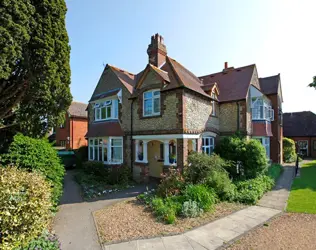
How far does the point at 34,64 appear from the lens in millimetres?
8031

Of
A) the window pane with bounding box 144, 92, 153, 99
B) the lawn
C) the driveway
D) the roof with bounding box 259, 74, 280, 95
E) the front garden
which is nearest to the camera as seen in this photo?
the driveway

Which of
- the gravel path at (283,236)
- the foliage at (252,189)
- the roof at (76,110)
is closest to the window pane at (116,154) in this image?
the foliage at (252,189)

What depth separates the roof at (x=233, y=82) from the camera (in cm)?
1603

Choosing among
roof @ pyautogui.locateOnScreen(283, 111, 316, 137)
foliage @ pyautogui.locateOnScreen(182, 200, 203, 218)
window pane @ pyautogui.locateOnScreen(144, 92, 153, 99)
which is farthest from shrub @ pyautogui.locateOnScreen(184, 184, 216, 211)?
roof @ pyautogui.locateOnScreen(283, 111, 316, 137)

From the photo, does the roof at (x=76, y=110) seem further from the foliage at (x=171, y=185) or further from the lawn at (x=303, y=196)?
the lawn at (x=303, y=196)

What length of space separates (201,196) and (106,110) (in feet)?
37.4

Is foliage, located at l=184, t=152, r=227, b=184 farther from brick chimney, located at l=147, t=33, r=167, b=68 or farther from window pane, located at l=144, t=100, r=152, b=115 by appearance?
brick chimney, located at l=147, t=33, r=167, b=68

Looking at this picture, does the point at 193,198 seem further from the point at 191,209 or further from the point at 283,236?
the point at 283,236

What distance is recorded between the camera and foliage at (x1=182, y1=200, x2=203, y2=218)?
25.0 feet

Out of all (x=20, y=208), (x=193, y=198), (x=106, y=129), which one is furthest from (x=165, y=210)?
(x=106, y=129)

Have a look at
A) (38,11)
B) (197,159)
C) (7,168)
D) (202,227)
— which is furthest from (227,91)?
(7,168)

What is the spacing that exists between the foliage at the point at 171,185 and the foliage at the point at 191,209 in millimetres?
1471

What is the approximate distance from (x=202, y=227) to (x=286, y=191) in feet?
24.9

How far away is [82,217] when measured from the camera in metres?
7.56
